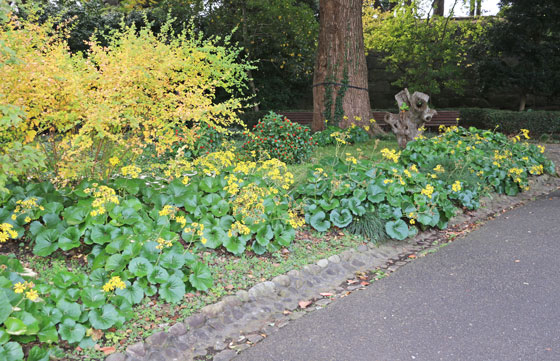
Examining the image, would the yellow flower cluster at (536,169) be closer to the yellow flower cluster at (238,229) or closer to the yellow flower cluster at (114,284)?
the yellow flower cluster at (238,229)

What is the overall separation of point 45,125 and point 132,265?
1.66 metres

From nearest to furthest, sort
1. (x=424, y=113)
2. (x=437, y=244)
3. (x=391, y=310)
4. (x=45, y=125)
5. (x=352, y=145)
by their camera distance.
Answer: (x=391, y=310) → (x=45, y=125) → (x=437, y=244) → (x=424, y=113) → (x=352, y=145)

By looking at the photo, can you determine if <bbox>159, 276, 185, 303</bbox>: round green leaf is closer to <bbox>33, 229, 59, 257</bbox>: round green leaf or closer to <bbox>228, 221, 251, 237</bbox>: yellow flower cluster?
<bbox>228, 221, 251, 237</bbox>: yellow flower cluster

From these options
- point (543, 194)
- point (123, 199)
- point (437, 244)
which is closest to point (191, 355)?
point (123, 199)

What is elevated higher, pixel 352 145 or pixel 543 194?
pixel 352 145

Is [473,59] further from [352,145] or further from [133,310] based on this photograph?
[133,310]

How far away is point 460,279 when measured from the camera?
382 cm

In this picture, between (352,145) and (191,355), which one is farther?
(352,145)

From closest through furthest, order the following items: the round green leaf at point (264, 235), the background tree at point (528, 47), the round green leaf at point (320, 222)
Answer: the round green leaf at point (264, 235) → the round green leaf at point (320, 222) → the background tree at point (528, 47)

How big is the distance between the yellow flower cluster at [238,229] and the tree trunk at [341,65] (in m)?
6.01

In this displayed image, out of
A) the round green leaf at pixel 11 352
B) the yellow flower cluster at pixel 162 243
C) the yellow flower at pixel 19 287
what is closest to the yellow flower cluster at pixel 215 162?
the yellow flower cluster at pixel 162 243

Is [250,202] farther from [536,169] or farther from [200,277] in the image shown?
[536,169]

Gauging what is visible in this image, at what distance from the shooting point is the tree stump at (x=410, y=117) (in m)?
7.72

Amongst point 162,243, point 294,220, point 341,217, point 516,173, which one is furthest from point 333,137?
point 162,243
